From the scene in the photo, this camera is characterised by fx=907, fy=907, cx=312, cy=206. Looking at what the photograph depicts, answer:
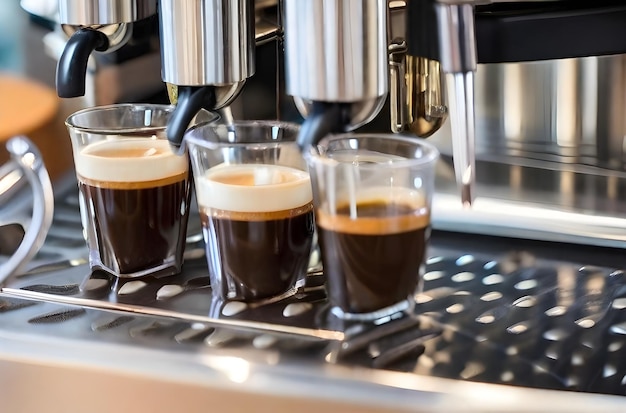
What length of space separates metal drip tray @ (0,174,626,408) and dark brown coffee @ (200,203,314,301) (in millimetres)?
11

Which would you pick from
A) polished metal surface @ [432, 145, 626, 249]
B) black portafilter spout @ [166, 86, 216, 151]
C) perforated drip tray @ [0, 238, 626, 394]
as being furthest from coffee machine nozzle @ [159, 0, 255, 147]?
polished metal surface @ [432, 145, 626, 249]

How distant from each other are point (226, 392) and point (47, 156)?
0.36 meters

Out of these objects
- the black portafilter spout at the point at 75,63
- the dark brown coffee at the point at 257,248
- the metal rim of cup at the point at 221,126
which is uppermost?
the black portafilter spout at the point at 75,63

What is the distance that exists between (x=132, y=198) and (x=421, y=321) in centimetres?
19

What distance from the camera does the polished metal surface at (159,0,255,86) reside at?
19.4 inches

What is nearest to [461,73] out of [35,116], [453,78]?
[453,78]

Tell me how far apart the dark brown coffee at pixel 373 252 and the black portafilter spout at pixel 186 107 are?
0.09 meters

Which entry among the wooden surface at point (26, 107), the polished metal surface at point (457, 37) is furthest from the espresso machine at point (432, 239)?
the wooden surface at point (26, 107)

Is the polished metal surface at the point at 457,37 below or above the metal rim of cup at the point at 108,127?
above

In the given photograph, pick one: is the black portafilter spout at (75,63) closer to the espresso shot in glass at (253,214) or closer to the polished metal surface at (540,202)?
the espresso shot in glass at (253,214)

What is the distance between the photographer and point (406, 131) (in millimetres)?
613

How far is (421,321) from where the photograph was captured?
0.50m

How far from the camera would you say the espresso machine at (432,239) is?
0.44m

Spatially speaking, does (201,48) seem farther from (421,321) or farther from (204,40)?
(421,321)
